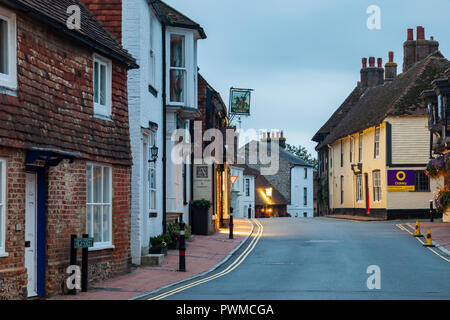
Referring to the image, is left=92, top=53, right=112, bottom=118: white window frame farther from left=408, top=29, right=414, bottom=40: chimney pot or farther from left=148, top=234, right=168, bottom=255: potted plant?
left=408, top=29, right=414, bottom=40: chimney pot

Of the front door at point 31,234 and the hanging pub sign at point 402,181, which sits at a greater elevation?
the hanging pub sign at point 402,181

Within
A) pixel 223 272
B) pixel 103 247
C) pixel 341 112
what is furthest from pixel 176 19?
pixel 341 112

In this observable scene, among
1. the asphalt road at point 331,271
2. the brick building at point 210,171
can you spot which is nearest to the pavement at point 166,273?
the asphalt road at point 331,271

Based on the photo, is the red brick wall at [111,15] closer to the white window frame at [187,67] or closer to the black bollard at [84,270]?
the white window frame at [187,67]

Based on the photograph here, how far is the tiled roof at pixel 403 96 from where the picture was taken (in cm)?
4100

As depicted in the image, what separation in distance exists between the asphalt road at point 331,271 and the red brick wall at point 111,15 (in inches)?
268

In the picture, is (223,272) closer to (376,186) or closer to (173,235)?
Answer: (173,235)

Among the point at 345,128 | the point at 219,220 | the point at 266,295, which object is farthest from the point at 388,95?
the point at 266,295

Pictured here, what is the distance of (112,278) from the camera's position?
50.0ft

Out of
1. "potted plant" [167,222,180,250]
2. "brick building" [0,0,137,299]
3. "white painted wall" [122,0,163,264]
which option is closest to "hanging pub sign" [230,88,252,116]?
"potted plant" [167,222,180,250]

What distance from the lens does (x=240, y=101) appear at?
41031 millimetres

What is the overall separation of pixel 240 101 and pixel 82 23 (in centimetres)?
2586

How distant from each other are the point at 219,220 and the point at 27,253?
22254mm
